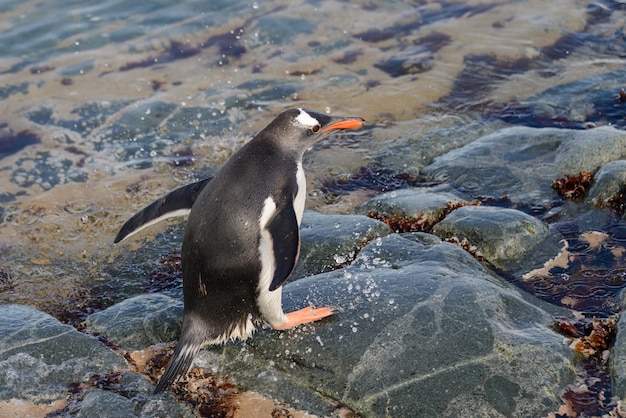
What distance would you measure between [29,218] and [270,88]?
413cm

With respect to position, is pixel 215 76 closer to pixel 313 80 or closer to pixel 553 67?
pixel 313 80

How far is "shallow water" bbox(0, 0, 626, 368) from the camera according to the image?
7.57 metres

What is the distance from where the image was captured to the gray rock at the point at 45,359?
4613mm

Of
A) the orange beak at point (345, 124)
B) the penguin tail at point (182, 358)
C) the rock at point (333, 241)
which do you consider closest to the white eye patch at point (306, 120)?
the orange beak at point (345, 124)

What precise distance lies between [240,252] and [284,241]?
31 centimetres

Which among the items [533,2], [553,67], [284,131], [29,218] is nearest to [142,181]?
[29,218]

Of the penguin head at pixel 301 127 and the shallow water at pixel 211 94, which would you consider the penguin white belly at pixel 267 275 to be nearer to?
the penguin head at pixel 301 127

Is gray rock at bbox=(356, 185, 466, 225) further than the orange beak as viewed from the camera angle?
Yes

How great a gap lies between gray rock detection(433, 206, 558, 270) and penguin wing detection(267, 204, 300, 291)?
202cm

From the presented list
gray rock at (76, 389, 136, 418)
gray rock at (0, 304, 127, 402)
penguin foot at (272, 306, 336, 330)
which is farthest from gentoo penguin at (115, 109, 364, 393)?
gray rock at (0, 304, 127, 402)

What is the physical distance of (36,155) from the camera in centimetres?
925

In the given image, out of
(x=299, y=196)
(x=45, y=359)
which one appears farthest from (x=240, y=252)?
(x=45, y=359)

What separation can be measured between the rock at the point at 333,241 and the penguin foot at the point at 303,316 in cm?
96

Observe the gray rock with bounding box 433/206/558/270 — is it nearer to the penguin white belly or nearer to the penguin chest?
the penguin chest
